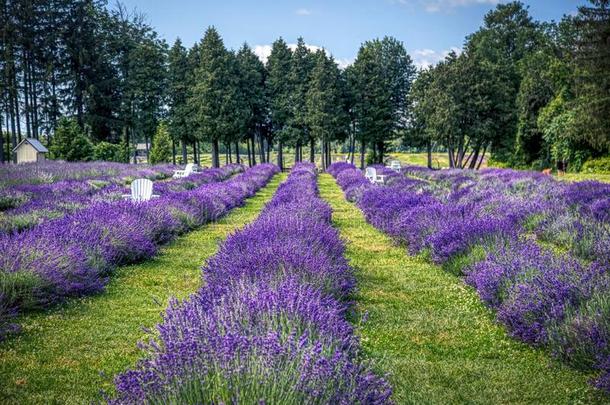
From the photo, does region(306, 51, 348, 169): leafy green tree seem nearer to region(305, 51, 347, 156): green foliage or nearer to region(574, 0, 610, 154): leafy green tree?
region(305, 51, 347, 156): green foliage

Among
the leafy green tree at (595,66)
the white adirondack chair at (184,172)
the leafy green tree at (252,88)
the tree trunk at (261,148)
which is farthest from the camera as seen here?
the tree trunk at (261,148)

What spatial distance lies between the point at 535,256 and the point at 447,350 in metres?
1.96

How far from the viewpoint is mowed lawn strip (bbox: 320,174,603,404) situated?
10.8ft

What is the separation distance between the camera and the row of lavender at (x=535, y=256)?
12.1 feet

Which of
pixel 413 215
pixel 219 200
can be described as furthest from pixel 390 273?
pixel 219 200

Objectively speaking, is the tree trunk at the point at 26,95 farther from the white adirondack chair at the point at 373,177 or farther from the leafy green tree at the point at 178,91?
the white adirondack chair at the point at 373,177

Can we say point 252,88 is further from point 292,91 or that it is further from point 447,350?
point 447,350

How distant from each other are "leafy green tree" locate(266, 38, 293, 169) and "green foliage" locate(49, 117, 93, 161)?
18548 millimetres

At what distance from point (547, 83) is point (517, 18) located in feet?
49.3

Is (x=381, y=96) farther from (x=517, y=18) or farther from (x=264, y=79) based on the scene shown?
(x=517, y=18)

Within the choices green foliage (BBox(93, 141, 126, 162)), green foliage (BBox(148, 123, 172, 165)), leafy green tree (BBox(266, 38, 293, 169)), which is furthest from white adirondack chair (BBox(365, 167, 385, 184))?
green foliage (BBox(148, 123, 172, 165))

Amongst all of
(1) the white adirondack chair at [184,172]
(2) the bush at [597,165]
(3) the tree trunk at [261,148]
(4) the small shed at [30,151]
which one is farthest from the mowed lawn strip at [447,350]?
(3) the tree trunk at [261,148]

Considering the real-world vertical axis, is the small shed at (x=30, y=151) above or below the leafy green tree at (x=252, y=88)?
below

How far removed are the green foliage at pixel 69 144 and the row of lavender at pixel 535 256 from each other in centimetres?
2969
